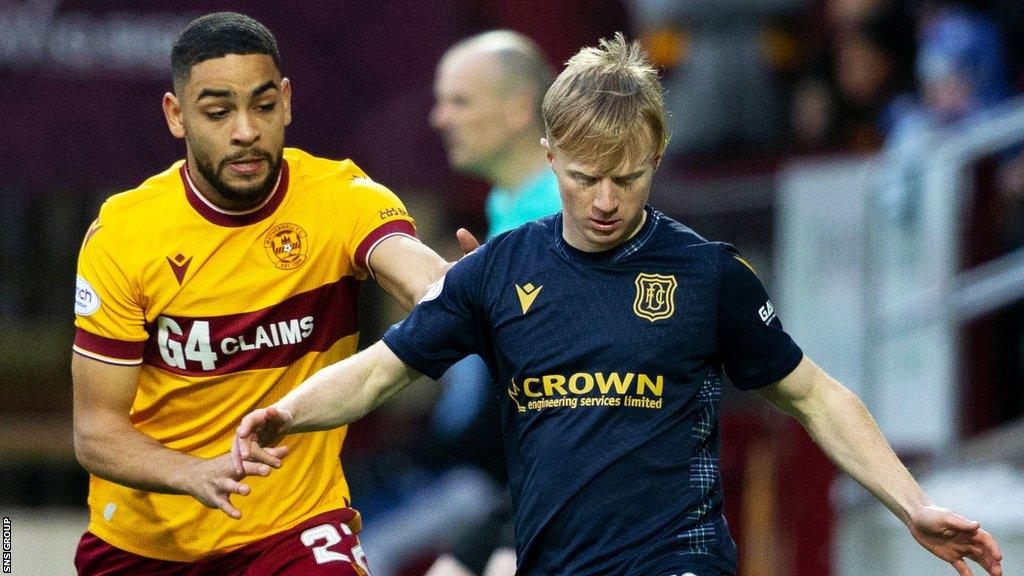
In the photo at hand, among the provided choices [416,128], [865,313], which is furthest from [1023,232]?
[416,128]

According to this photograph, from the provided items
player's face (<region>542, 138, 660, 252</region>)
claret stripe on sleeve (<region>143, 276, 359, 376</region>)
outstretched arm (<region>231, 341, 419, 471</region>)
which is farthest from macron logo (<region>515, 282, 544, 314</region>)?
claret stripe on sleeve (<region>143, 276, 359, 376</region>)

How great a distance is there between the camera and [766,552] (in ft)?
28.5

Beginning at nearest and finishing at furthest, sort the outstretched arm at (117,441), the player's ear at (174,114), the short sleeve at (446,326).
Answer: the short sleeve at (446,326) < the outstretched arm at (117,441) < the player's ear at (174,114)

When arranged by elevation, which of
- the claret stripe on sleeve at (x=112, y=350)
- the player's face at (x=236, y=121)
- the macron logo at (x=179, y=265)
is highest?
the player's face at (x=236, y=121)

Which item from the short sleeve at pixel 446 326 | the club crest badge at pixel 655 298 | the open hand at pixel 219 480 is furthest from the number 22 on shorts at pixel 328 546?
the club crest badge at pixel 655 298

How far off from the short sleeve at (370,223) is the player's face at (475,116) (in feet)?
4.43

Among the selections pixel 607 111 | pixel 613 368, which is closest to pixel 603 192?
pixel 607 111

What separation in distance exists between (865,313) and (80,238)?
17.0 feet

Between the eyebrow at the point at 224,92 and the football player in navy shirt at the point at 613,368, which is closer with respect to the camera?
the football player in navy shirt at the point at 613,368

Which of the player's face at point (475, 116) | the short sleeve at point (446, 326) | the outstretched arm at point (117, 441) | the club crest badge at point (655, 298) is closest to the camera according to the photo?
the club crest badge at point (655, 298)

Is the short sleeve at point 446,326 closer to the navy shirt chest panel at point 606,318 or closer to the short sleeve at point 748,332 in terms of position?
the navy shirt chest panel at point 606,318

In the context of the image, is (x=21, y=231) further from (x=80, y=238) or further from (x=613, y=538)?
(x=613, y=538)

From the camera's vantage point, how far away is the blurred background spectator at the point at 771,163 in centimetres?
849

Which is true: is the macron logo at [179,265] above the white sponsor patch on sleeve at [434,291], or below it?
above
